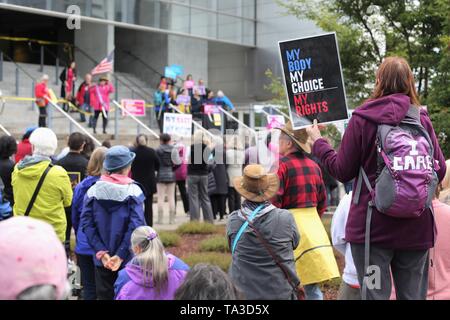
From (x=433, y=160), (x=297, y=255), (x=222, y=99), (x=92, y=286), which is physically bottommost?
(x=92, y=286)

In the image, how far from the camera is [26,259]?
2.16 m

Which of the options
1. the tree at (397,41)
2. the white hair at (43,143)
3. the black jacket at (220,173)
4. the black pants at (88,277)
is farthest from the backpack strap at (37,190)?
the black jacket at (220,173)

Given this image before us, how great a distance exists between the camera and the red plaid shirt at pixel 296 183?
5.51 meters

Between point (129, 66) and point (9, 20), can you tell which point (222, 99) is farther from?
point (9, 20)

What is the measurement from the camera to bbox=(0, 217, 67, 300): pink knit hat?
7.10ft

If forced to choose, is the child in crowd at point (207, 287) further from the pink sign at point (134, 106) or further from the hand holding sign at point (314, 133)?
the pink sign at point (134, 106)

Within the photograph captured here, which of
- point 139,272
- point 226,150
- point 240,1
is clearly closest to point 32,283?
point 139,272

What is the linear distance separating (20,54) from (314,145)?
89.0 ft

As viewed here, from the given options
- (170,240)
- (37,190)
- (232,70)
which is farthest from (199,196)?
(232,70)

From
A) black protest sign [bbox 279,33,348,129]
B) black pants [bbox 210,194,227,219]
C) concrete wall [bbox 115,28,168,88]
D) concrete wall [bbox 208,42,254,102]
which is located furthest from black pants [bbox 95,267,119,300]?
concrete wall [bbox 208,42,254,102]

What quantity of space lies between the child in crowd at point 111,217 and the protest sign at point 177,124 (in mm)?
11134

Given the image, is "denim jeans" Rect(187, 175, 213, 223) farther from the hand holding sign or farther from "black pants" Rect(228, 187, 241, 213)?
the hand holding sign
